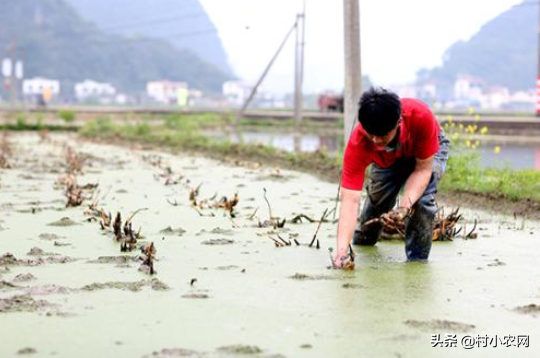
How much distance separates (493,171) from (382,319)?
583 cm

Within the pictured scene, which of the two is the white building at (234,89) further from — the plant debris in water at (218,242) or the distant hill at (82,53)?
the plant debris in water at (218,242)

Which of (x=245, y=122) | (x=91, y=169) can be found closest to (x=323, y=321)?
(x=91, y=169)

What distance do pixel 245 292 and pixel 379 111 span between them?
99cm

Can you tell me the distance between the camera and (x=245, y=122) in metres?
30.4

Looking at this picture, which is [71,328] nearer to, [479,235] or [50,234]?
[50,234]

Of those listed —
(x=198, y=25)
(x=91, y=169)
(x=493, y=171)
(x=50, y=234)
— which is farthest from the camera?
(x=198, y=25)

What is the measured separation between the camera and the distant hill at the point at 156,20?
125 meters

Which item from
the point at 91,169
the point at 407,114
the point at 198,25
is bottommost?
the point at 91,169

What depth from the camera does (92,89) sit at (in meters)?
85.8

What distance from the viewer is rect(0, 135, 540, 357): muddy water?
129 inches

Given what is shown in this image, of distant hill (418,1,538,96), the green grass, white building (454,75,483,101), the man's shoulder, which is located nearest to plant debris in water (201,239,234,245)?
the man's shoulder

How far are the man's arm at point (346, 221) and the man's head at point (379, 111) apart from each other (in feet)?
1.67

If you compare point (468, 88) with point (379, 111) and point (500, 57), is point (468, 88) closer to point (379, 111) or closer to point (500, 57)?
point (500, 57)

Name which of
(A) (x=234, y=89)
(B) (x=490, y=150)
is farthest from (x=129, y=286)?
(A) (x=234, y=89)
